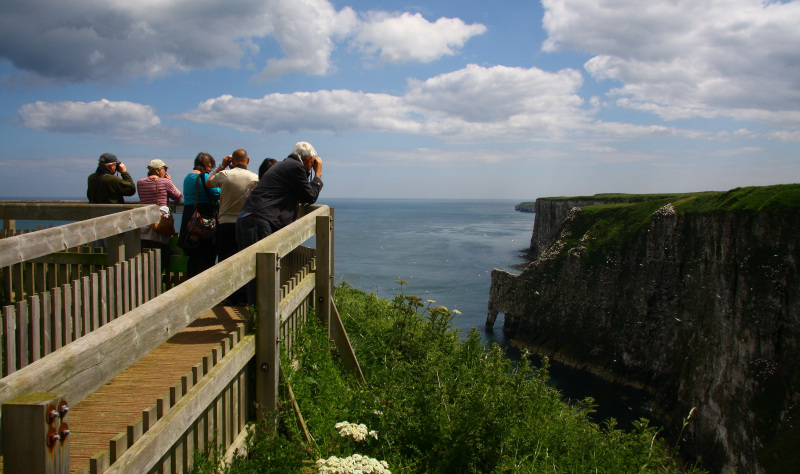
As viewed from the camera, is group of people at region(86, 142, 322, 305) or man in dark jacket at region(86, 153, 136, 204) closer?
group of people at region(86, 142, 322, 305)

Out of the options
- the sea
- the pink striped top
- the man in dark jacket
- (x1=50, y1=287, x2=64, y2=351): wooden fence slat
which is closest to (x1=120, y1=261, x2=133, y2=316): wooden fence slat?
(x1=50, y1=287, x2=64, y2=351): wooden fence slat

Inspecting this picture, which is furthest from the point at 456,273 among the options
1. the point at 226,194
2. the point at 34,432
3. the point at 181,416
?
the point at 34,432

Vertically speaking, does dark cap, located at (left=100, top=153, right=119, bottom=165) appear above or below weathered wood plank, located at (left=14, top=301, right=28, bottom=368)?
above

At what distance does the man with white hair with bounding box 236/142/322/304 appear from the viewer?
6.10 m

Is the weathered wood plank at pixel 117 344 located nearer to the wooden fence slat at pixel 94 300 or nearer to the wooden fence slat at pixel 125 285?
the wooden fence slat at pixel 94 300

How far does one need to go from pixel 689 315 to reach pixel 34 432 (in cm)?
3901

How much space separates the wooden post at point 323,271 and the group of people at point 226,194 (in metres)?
0.55

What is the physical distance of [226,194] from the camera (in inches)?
280

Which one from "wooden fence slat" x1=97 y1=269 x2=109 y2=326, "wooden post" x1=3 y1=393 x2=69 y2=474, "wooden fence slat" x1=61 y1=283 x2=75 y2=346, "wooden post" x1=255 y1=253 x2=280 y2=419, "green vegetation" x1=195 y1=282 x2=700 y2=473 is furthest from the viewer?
"wooden fence slat" x1=97 y1=269 x2=109 y2=326

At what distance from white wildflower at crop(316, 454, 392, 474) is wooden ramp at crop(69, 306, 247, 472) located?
102 centimetres

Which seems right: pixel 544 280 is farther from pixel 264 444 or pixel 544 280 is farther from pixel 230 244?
pixel 264 444

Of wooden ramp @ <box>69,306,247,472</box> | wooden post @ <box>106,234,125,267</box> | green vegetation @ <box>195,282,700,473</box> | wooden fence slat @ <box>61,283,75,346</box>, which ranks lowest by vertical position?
green vegetation @ <box>195,282,700,473</box>

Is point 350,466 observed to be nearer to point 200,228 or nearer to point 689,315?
point 200,228

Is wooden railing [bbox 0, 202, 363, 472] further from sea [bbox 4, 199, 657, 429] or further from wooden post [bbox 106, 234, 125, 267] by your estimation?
sea [bbox 4, 199, 657, 429]
